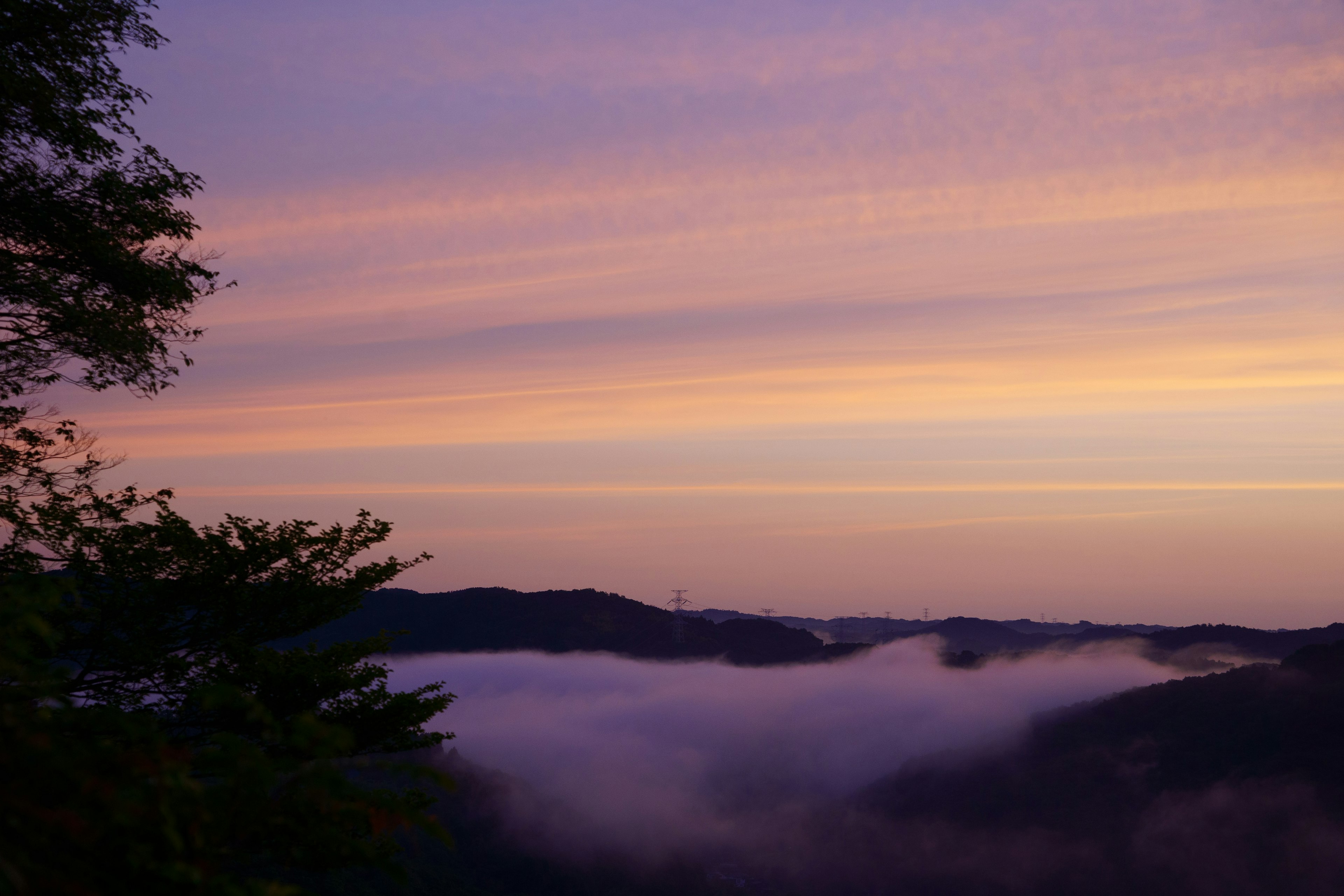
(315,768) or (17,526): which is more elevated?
(17,526)

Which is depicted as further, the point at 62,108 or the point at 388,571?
the point at 388,571

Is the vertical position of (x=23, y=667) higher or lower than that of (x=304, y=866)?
higher

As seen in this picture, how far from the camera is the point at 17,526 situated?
1599cm

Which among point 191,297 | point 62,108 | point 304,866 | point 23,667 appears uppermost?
point 62,108

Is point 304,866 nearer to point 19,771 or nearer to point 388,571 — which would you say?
point 19,771

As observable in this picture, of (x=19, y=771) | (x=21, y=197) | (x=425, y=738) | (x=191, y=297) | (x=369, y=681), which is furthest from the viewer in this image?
(x=425, y=738)

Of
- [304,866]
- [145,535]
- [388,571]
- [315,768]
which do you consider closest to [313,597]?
[388,571]

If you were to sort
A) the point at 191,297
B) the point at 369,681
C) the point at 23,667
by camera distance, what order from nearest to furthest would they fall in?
the point at 23,667 → the point at 191,297 → the point at 369,681

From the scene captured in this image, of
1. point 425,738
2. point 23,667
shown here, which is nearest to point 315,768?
point 23,667

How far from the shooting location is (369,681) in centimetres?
1931

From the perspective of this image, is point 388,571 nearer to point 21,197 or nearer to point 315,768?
point 21,197

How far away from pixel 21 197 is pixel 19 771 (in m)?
14.2

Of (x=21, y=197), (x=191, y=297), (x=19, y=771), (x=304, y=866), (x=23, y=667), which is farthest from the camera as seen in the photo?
(x=191, y=297)

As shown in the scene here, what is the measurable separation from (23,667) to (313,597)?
14919 millimetres
